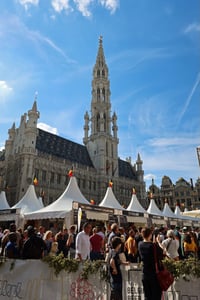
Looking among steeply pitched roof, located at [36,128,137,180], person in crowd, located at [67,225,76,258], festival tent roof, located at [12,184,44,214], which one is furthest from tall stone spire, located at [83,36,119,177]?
person in crowd, located at [67,225,76,258]

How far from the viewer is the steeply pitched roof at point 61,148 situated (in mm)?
48062

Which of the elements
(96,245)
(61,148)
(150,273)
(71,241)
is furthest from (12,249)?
(61,148)

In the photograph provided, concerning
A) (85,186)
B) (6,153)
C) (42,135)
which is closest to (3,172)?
(6,153)

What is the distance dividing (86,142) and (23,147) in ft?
75.6

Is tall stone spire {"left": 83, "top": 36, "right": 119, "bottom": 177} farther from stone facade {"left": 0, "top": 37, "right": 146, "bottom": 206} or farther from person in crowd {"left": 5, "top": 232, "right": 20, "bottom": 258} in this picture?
person in crowd {"left": 5, "top": 232, "right": 20, "bottom": 258}

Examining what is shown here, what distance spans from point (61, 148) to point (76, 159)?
443 centimetres

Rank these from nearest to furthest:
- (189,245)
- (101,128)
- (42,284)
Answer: (42,284), (189,245), (101,128)

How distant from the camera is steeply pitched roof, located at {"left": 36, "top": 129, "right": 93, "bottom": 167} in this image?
158 feet

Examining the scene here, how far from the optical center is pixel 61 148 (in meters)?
52.8

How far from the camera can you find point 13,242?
230 inches

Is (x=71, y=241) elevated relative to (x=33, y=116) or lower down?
lower down

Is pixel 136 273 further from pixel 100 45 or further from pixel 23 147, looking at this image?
pixel 100 45

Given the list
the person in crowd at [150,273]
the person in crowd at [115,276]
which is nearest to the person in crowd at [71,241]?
the person in crowd at [115,276]

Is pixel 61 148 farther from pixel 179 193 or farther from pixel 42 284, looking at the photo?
pixel 42 284
